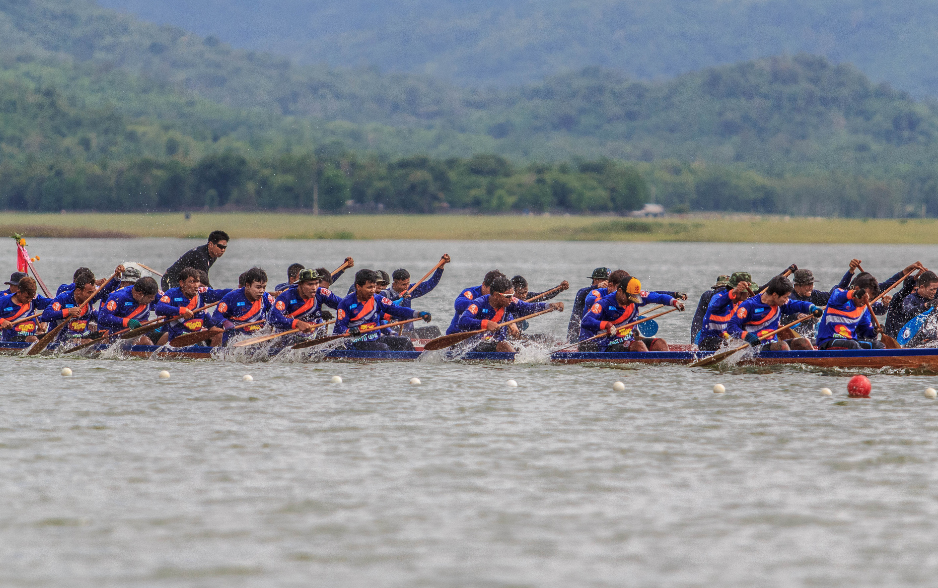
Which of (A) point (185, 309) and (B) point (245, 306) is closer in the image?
(A) point (185, 309)

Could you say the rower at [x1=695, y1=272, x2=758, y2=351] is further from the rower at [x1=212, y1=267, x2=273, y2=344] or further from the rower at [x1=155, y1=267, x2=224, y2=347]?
the rower at [x1=155, y1=267, x2=224, y2=347]

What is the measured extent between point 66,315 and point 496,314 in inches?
301

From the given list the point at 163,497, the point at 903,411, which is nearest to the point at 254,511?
the point at 163,497

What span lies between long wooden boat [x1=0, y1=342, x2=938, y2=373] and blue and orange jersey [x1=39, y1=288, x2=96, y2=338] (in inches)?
20.5

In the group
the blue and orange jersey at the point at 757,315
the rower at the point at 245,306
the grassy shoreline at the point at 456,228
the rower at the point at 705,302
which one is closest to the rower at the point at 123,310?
the rower at the point at 245,306

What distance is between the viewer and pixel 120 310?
23422 millimetres

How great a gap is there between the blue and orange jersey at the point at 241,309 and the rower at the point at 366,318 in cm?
139

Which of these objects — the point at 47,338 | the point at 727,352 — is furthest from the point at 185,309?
the point at 727,352

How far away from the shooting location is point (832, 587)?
10.1 meters

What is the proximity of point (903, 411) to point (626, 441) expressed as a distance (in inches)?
170

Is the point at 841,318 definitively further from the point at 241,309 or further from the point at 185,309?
the point at 185,309

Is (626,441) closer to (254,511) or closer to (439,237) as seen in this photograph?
(254,511)

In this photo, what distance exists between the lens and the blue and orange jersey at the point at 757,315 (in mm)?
21031

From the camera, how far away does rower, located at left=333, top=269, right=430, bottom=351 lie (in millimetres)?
22375
